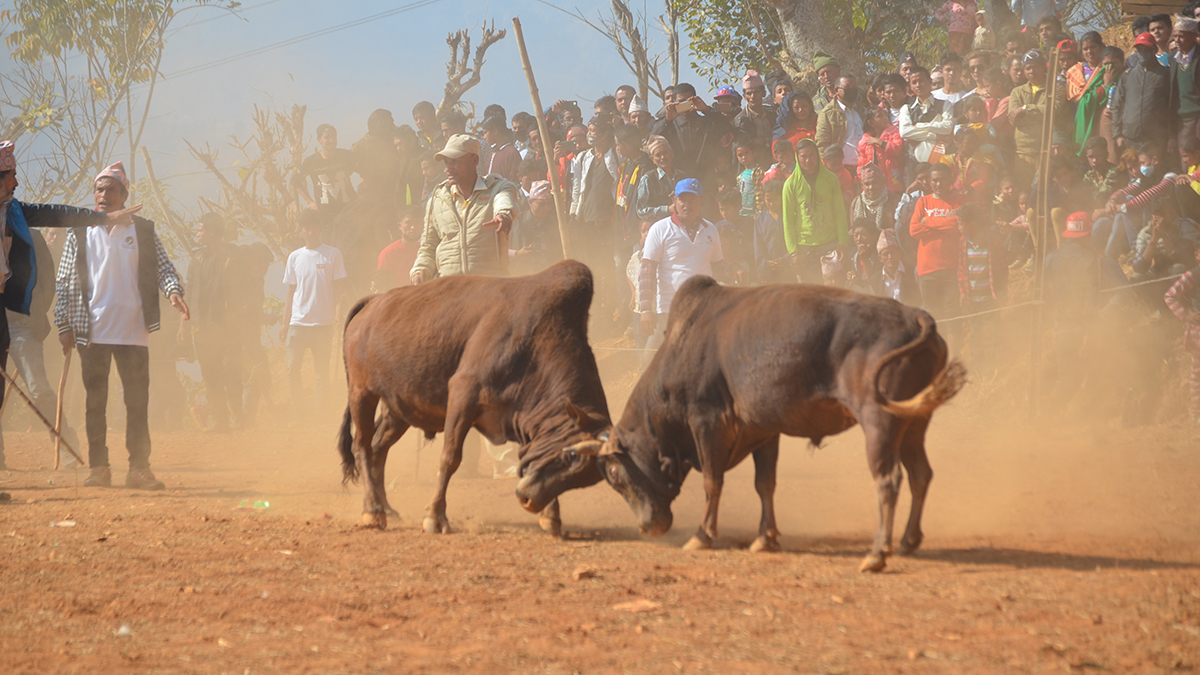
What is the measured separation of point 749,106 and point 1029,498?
21.1ft

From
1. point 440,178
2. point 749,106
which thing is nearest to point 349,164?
point 440,178

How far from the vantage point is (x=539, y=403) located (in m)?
6.00

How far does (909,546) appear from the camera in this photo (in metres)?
5.09

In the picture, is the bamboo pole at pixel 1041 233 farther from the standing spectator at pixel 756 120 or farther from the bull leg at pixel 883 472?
the bull leg at pixel 883 472

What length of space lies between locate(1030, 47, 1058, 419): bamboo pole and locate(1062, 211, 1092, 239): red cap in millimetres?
331

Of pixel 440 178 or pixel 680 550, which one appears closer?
pixel 680 550

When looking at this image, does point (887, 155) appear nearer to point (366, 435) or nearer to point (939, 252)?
point (939, 252)

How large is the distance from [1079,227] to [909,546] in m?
5.95

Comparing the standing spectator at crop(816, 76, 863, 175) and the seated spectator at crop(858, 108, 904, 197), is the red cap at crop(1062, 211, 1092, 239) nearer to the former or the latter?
the seated spectator at crop(858, 108, 904, 197)

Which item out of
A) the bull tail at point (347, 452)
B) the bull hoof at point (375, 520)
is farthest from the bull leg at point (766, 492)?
the bull tail at point (347, 452)

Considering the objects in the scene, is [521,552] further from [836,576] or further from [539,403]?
[836,576]

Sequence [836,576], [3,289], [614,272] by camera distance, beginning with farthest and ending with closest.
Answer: [614,272], [3,289], [836,576]

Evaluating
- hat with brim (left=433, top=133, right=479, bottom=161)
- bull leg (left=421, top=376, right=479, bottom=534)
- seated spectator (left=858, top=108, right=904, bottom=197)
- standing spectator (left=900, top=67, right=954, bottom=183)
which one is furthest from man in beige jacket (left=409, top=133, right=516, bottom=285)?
standing spectator (left=900, top=67, right=954, bottom=183)

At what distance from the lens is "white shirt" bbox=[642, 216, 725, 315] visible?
383 inches
